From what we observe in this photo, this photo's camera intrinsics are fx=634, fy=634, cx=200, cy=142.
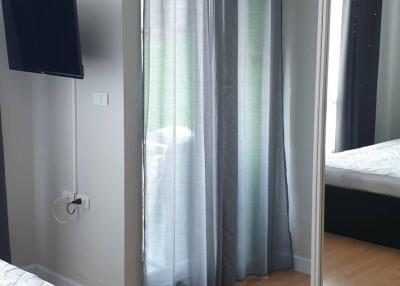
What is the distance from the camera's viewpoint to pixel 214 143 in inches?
146

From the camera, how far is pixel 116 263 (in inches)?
139

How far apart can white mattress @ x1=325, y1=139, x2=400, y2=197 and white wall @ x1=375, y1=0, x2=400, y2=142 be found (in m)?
0.07

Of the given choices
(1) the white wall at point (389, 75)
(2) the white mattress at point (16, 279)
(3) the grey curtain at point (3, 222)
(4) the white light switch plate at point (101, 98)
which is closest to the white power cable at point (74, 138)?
(4) the white light switch plate at point (101, 98)

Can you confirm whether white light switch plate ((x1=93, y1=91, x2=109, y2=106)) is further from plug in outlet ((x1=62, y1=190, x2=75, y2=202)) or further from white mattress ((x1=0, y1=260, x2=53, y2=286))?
white mattress ((x1=0, y1=260, x2=53, y2=286))

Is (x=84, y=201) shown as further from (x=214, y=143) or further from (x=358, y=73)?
(x=358, y=73)

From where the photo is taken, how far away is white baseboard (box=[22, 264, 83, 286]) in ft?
12.6

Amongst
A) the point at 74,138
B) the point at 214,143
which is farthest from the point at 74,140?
the point at 214,143

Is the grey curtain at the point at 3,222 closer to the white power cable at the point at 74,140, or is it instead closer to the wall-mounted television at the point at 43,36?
the white power cable at the point at 74,140

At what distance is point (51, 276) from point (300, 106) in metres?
1.89

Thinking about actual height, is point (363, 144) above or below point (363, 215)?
above

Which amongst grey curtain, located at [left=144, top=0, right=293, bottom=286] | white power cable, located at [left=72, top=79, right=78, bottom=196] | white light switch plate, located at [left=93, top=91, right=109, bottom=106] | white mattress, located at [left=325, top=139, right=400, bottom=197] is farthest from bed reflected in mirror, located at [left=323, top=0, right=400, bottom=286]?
white power cable, located at [left=72, top=79, right=78, bottom=196]

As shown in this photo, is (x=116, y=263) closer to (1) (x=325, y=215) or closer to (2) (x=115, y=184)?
(2) (x=115, y=184)

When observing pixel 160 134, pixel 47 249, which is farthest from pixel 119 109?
pixel 47 249

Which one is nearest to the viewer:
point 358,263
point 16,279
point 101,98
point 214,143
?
point 16,279
